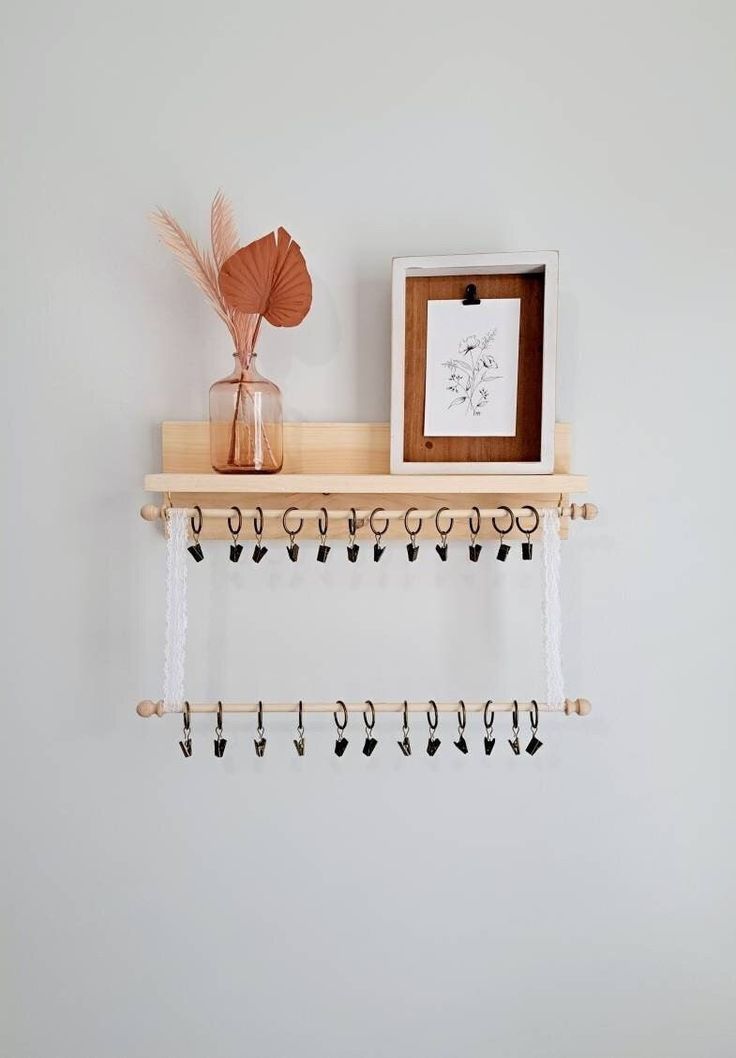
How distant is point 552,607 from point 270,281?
22.5 inches

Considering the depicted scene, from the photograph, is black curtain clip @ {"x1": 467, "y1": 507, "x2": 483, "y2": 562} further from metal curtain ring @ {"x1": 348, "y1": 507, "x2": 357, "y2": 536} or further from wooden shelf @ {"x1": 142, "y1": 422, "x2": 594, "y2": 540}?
metal curtain ring @ {"x1": 348, "y1": 507, "x2": 357, "y2": 536}

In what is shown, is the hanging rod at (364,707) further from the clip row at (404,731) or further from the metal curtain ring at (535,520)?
the metal curtain ring at (535,520)

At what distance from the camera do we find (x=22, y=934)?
116 cm

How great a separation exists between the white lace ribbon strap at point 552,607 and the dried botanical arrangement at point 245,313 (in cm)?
38

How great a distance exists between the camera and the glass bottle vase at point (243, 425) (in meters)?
1.04

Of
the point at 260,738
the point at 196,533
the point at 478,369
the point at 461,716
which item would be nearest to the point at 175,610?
the point at 196,533

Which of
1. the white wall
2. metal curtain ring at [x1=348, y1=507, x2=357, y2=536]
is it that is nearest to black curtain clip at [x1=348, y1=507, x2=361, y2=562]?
metal curtain ring at [x1=348, y1=507, x2=357, y2=536]

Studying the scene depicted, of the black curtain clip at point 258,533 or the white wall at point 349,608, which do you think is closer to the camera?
the black curtain clip at point 258,533

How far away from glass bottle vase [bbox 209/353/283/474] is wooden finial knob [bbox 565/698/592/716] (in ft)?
1.68

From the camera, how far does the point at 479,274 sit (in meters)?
1.06

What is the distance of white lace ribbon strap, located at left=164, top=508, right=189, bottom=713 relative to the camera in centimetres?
105

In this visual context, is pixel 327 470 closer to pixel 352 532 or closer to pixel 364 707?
pixel 352 532

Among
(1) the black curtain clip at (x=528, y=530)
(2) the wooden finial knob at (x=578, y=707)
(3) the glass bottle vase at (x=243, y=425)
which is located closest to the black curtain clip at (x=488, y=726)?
(2) the wooden finial knob at (x=578, y=707)

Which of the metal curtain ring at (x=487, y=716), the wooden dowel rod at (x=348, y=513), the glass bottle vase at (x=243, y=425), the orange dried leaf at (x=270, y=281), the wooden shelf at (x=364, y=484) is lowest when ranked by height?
the metal curtain ring at (x=487, y=716)
